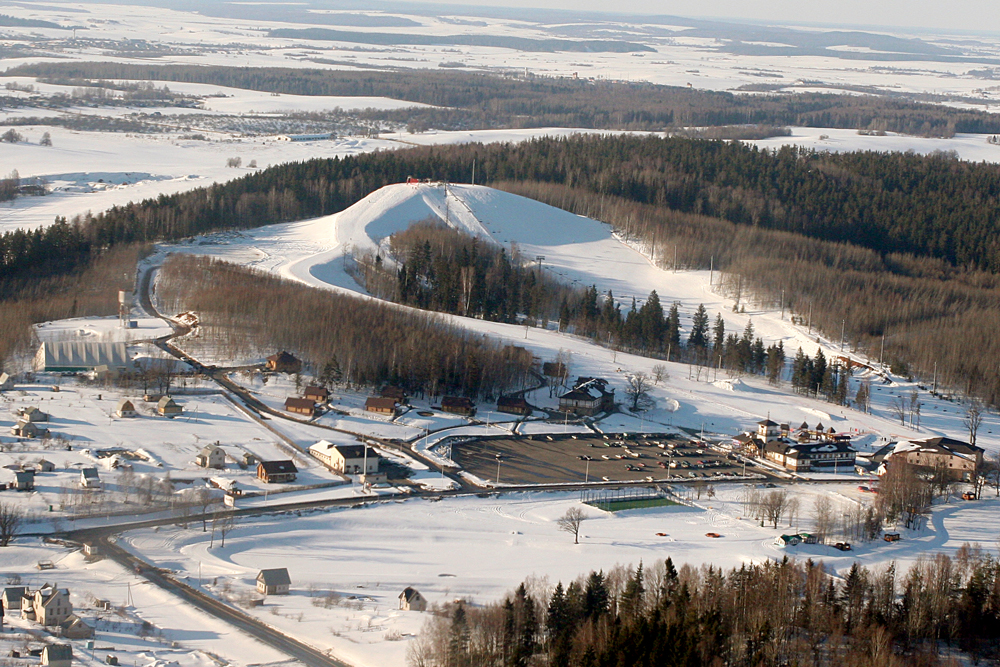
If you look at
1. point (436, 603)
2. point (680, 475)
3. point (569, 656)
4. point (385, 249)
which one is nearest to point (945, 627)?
point (569, 656)

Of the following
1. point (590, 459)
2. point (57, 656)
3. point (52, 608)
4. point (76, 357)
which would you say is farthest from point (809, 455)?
point (57, 656)

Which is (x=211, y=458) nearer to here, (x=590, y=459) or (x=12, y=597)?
(x=12, y=597)

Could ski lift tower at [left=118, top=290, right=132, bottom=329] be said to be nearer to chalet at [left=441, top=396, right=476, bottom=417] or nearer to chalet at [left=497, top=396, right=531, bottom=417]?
chalet at [left=441, top=396, right=476, bottom=417]

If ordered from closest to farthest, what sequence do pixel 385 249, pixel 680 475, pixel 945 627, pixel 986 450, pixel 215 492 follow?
pixel 945 627 → pixel 215 492 → pixel 680 475 → pixel 986 450 → pixel 385 249

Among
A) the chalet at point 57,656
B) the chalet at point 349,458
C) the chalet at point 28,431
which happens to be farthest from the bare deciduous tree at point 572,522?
the chalet at point 28,431

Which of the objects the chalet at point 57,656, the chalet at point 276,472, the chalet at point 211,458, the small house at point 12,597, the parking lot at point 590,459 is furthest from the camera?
the parking lot at point 590,459

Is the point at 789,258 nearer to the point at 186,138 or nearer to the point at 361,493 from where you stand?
the point at 361,493

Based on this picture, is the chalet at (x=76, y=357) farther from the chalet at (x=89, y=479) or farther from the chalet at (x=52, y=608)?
the chalet at (x=52, y=608)
